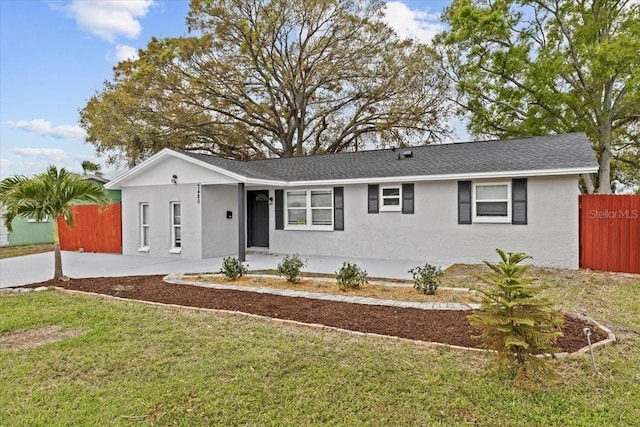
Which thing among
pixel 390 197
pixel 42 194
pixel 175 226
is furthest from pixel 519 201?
pixel 42 194

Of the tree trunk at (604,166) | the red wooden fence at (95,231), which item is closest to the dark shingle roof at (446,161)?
the red wooden fence at (95,231)

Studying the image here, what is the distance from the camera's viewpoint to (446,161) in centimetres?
1234

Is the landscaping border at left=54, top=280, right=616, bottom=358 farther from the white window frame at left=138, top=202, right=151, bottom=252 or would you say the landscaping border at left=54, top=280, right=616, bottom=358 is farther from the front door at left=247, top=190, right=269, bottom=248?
the front door at left=247, top=190, right=269, bottom=248

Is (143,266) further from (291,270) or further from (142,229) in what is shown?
(291,270)

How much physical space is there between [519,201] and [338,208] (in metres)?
5.50

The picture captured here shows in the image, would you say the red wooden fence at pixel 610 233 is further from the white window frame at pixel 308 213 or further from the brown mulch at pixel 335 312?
the white window frame at pixel 308 213

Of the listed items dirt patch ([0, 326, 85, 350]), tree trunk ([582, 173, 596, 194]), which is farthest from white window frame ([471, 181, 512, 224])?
tree trunk ([582, 173, 596, 194])

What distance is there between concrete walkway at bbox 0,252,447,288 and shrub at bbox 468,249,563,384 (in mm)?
5692

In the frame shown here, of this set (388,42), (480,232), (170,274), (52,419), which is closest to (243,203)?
(170,274)

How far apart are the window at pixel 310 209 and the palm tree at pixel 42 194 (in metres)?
6.70

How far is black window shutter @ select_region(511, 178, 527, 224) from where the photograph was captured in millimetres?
10586

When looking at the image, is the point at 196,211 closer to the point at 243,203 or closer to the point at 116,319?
the point at 243,203

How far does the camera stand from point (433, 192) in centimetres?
1177

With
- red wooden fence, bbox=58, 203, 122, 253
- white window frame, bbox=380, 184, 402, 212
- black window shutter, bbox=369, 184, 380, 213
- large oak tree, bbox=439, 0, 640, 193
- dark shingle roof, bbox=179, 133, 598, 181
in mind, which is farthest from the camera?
large oak tree, bbox=439, 0, 640, 193
